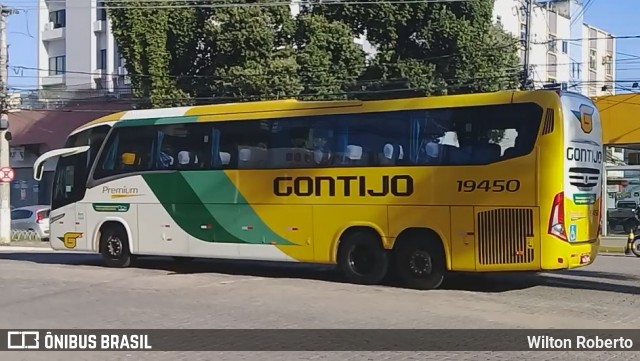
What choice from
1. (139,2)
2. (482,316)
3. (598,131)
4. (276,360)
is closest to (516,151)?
(598,131)

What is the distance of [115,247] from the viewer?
1875 cm

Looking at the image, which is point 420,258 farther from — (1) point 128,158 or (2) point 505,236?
(1) point 128,158

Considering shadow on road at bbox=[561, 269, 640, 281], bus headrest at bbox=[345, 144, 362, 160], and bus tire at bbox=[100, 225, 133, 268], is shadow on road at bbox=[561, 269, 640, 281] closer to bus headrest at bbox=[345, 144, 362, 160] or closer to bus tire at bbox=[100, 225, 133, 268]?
bus headrest at bbox=[345, 144, 362, 160]

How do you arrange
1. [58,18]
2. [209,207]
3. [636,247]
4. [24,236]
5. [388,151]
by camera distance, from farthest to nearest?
[58,18]
[24,236]
[636,247]
[209,207]
[388,151]

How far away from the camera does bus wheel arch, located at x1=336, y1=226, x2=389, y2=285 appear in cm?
Answer: 1512

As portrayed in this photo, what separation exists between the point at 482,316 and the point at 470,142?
3.55 m

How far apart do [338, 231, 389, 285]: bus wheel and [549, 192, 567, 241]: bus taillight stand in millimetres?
3108

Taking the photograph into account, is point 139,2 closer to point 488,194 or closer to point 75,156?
point 75,156

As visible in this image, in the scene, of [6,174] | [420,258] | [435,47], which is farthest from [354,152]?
[435,47]

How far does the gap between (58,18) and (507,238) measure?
4702cm

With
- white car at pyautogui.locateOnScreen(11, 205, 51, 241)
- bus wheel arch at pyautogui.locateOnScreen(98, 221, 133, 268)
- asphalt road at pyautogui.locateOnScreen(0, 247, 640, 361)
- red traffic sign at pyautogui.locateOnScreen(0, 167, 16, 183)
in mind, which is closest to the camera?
asphalt road at pyautogui.locateOnScreen(0, 247, 640, 361)

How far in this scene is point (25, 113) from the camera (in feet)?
151

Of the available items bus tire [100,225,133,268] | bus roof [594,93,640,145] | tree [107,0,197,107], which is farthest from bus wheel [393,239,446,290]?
tree [107,0,197,107]

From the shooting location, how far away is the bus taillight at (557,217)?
43.6 ft
